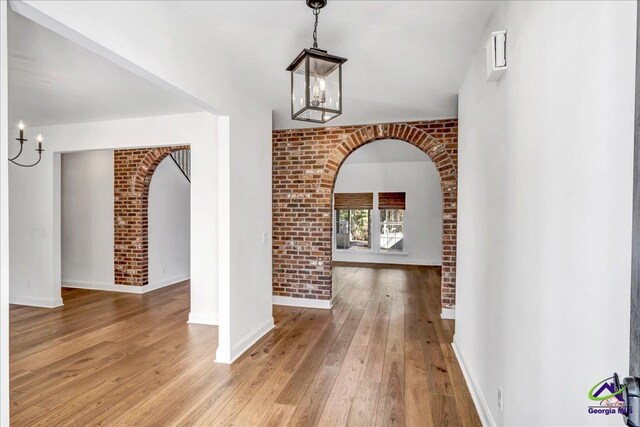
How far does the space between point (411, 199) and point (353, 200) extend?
1463 millimetres

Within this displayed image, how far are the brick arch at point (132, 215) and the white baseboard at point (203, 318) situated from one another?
5.94ft

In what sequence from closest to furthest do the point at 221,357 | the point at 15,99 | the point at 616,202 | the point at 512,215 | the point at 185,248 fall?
the point at 616,202 < the point at 512,215 < the point at 221,357 < the point at 15,99 < the point at 185,248

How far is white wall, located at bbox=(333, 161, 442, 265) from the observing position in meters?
8.00

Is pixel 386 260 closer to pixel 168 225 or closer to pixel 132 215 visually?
pixel 168 225

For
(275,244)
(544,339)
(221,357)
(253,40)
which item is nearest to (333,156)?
(275,244)

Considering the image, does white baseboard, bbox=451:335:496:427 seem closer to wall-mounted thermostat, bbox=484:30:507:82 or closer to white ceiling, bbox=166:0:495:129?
wall-mounted thermostat, bbox=484:30:507:82

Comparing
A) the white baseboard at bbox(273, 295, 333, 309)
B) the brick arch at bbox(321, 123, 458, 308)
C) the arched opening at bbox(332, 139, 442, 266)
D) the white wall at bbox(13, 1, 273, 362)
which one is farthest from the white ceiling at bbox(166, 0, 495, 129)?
the arched opening at bbox(332, 139, 442, 266)

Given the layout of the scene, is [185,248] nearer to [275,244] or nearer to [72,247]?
[72,247]

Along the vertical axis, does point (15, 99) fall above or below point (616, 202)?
above

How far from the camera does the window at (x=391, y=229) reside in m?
8.39

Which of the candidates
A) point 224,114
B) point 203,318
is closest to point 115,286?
point 203,318

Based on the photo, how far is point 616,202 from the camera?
79 cm

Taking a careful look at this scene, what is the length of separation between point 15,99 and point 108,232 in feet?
8.43

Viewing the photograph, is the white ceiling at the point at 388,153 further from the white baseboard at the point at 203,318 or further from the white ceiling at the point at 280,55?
the white baseboard at the point at 203,318
